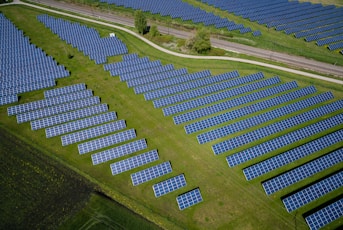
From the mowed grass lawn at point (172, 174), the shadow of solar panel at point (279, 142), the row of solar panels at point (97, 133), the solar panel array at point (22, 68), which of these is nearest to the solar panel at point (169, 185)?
the row of solar panels at point (97, 133)

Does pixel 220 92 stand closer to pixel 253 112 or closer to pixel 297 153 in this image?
pixel 253 112

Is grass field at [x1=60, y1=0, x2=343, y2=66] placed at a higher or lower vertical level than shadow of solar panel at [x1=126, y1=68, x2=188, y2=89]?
higher

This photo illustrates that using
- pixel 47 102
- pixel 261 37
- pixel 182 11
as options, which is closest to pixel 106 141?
pixel 47 102

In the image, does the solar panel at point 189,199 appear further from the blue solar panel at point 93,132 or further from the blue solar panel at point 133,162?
the blue solar panel at point 93,132

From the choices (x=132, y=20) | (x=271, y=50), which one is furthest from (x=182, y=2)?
(x=271, y=50)

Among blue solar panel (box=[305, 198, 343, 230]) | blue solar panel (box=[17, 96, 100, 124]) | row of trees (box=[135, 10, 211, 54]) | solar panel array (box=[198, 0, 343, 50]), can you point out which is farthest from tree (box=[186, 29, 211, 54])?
blue solar panel (box=[305, 198, 343, 230])

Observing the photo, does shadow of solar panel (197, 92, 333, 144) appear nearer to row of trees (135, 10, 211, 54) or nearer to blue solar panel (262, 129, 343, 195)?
blue solar panel (262, 129, 343, 195)
